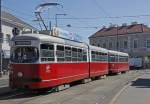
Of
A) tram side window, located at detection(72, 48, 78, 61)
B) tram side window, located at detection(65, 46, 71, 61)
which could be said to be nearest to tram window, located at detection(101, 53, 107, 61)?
tram side window, located at detection(72, 48, 78, 61)

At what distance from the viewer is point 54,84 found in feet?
71.5

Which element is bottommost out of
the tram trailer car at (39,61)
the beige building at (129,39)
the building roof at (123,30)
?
the tram trailer car at (39,61)

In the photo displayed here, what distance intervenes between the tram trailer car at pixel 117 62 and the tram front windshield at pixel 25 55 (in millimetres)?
22113

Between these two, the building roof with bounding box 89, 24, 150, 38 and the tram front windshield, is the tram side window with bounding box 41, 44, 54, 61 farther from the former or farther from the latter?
the building roof with bounding box 89, 24, 150, 38

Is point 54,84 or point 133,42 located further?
point 133,42

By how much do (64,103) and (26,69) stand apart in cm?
382

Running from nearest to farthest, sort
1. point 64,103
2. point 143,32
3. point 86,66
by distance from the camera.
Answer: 1. point 64,103
2. point 86,66
3. point 143,32

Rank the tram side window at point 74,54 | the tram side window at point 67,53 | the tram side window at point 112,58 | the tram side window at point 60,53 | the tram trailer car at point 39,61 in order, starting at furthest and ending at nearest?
the tram side window at point 112,58 → the tram side window at point 74,54 → the tram side window at point 67,53 → the tram side window at point 60,53 → the tram trailer car at point 39,61

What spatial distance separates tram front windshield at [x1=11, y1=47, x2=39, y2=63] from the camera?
20.4m

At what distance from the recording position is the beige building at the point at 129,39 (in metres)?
94.2

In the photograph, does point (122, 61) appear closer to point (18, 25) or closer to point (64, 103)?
point (18, 25)

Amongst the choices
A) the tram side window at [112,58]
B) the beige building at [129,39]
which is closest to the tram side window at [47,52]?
the tram side window at [112,58]

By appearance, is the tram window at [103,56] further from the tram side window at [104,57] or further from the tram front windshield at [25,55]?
the tram front windshield at [25,55]

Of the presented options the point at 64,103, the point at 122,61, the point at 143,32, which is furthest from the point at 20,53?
the point at 143,32
